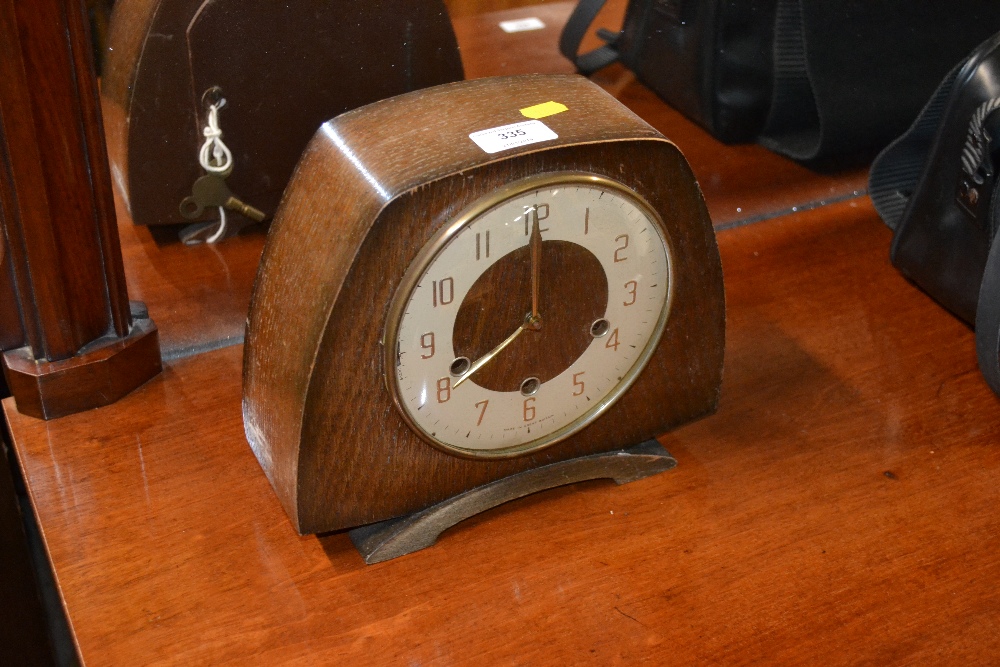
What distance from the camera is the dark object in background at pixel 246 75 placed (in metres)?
0.77

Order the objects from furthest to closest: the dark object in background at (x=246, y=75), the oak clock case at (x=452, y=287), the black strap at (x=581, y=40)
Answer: the black strap at (x=581, y=40) → the dark object in background at (x=246, y=75) → the oak clock case at (x=452, y=287)

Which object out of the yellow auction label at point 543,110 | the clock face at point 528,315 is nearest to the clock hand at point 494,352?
the clock face at point 528,315

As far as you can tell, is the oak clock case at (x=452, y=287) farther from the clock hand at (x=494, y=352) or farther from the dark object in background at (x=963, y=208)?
the dark object in background at (x=963, y=208)

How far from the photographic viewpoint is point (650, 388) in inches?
28.4

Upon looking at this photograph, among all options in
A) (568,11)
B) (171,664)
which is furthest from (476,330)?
(568,11)

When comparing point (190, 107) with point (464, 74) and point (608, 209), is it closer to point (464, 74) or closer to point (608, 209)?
point (464, 74)

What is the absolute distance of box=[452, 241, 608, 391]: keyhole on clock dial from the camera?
0.62 m

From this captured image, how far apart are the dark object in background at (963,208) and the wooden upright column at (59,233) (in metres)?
0.62

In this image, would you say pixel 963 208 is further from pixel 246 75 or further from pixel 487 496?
pixel 246 75

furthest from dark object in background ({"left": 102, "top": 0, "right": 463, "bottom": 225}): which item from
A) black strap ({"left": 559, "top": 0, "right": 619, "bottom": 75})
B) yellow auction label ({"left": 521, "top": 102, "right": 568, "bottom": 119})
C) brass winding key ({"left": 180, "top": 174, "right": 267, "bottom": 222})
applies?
yellow auction label ({"left": 521, "top": 102, "right": 568, "bottom": 119})

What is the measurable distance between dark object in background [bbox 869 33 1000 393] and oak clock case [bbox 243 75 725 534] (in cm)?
24

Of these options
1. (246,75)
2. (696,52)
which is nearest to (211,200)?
(246,75)

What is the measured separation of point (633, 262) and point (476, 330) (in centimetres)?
11

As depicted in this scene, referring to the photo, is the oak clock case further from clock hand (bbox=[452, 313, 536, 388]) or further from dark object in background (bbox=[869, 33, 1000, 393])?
dark object in background (bbox=[869, 33, 1000, 393])
